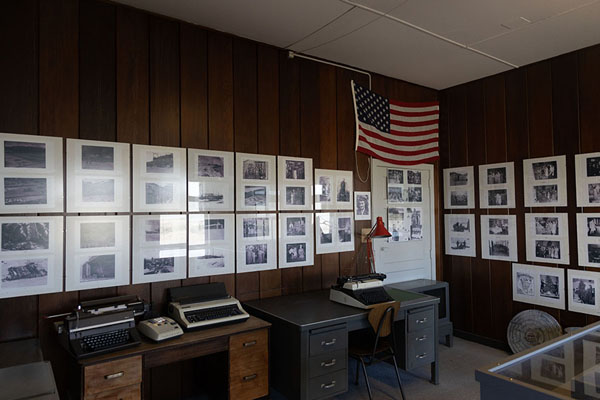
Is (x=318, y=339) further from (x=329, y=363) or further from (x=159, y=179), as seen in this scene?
(x=159, y=179)

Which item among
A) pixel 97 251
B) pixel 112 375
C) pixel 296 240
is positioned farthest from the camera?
pixel 296 240

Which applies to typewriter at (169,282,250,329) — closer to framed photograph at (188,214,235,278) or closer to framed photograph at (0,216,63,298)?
framed photograph at (188,214,235,278)

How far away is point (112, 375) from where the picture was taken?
2240 millimetres

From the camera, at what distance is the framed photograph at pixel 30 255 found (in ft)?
8.28

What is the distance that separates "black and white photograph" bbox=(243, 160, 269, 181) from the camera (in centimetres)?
354

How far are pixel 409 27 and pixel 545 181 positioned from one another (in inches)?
87.7

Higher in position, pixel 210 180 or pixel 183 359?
pixel 210 180

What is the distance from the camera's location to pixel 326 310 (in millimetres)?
3172

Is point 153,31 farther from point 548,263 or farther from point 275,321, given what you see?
point 548,263

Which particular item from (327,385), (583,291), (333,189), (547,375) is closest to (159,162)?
(333,189)

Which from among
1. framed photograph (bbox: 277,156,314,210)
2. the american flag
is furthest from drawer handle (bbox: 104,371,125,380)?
the american flag

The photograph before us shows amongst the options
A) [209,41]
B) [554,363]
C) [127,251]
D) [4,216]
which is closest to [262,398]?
[127,251]

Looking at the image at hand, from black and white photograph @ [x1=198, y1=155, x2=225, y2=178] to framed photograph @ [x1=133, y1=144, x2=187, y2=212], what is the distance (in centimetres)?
14

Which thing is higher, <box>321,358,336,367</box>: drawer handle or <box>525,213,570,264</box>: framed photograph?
<box>525,213,570,264</box>: framed photograph
